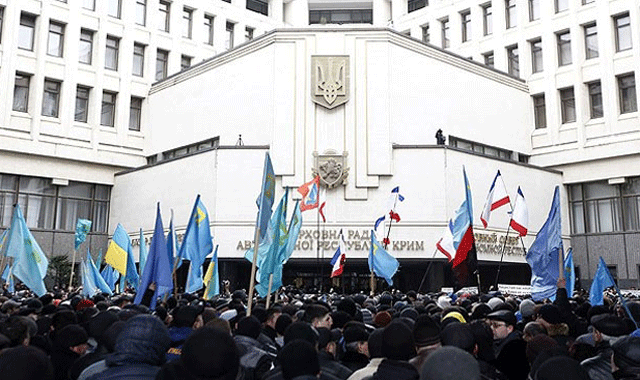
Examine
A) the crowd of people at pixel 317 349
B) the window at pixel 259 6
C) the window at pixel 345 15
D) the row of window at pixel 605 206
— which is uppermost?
the window at pixel 345 15

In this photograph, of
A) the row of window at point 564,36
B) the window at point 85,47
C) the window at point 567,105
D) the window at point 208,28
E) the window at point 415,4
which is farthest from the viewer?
the window at point 415,4

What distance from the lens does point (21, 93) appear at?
31.2 meters

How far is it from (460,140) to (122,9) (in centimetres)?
2006

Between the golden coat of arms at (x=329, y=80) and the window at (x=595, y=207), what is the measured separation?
14554mm

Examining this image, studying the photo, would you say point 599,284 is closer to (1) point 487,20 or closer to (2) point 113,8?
(1) point 487,20

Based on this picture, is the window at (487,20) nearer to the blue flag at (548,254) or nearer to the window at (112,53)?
the window at (112,53)

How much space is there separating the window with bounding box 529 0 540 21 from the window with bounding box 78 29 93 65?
24.6m

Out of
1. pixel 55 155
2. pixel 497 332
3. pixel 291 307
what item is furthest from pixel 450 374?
pixel 55 155

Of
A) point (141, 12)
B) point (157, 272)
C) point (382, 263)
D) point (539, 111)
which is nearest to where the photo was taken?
point (157, 272)

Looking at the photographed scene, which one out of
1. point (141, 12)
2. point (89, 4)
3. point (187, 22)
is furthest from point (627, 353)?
point (187, 22)

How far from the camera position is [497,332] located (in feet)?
21.8

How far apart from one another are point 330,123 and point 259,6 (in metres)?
18.9

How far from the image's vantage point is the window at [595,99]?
3247 centimetres

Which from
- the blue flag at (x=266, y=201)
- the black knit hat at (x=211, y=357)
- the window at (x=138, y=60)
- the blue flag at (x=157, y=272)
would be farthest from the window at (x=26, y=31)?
the black knit hat at (x=211, y=357)
